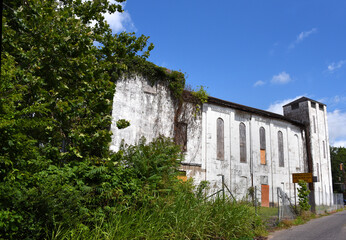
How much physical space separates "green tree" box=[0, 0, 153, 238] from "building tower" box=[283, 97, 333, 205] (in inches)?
970

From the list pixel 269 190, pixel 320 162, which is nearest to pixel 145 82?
pixel 269 190

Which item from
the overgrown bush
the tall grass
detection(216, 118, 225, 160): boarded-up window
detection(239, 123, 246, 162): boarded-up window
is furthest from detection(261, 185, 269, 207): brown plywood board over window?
the overgrown bush

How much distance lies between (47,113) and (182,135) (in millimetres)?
11194

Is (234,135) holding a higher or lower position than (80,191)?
higher

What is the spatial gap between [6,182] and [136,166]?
423cm

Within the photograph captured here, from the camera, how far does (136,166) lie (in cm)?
902

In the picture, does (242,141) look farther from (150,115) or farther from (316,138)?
(316,138)

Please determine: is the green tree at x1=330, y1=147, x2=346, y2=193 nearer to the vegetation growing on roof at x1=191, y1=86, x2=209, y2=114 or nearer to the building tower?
the building tower

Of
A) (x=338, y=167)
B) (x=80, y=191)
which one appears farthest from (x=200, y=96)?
(x=338, y=167)

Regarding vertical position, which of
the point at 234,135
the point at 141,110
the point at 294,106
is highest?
the point at 294,106

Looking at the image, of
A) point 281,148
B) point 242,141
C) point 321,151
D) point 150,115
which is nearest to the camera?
point 150,115

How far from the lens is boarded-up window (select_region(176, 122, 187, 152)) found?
1856 cm

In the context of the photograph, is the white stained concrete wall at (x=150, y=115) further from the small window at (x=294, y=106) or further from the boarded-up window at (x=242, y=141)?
the small window at (x=294, y=106)

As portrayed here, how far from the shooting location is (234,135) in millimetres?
22719
